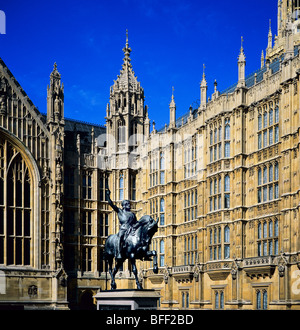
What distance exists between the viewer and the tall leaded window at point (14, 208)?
192 ft

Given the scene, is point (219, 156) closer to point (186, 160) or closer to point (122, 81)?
point (186, 160)

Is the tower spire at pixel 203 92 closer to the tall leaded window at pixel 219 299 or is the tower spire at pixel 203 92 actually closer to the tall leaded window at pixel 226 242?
the tall leaded window at pixel 226 242

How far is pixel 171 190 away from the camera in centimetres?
5962

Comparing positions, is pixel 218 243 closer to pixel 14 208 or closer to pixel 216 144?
pixel 216 144

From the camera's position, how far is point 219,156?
52.1m

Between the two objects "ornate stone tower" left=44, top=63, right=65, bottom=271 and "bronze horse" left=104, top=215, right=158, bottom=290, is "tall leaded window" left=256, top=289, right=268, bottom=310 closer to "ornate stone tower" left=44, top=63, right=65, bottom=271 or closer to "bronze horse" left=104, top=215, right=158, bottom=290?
"bronze horse" left=104, top=215, right=158, bottom=290

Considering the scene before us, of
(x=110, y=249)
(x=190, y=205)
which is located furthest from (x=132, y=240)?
(x=190, y=205)

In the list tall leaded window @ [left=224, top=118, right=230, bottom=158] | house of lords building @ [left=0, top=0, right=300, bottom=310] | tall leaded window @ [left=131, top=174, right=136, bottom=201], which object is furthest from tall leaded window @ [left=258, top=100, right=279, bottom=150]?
tall leaded window @ [left=131, top=174, right=136, bottom=201]

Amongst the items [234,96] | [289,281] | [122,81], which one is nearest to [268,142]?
[234,96]

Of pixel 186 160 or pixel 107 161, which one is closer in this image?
pixel 186 160

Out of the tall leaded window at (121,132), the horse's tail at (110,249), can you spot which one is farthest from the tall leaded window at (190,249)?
the horse's tail at (110,249)

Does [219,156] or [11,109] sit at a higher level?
[11,109]
